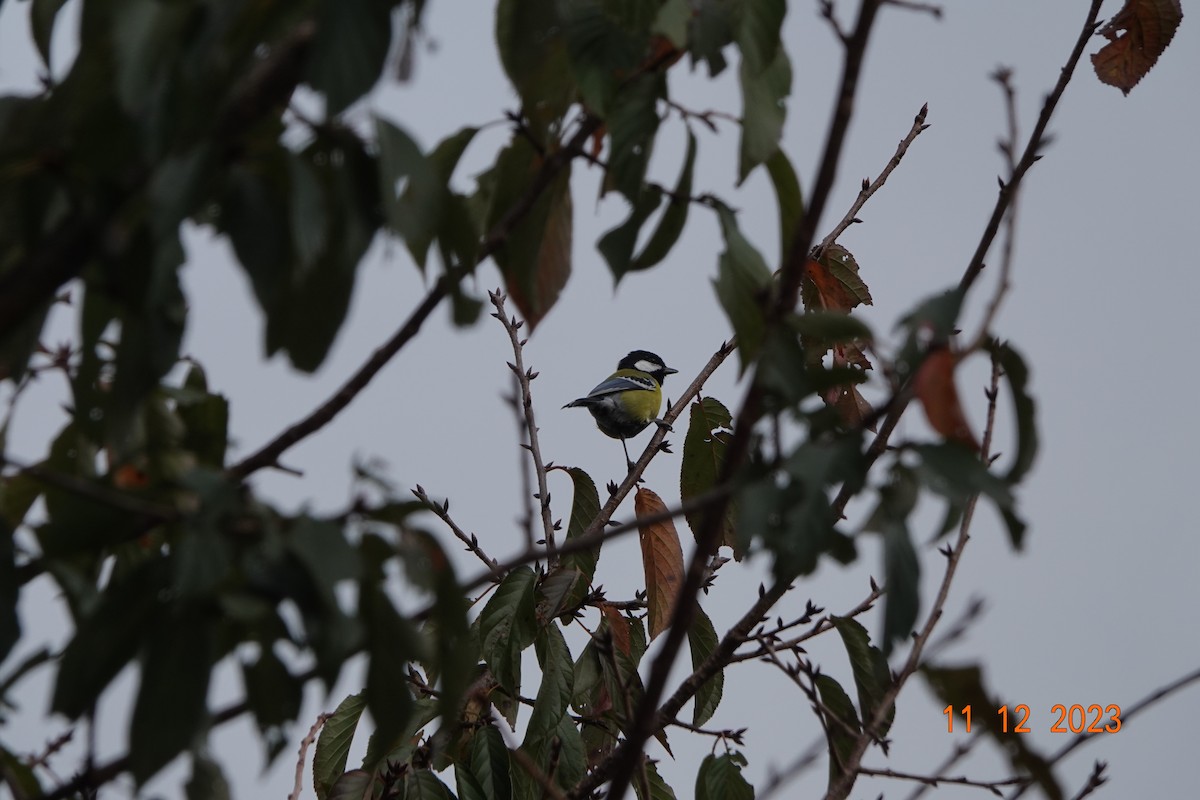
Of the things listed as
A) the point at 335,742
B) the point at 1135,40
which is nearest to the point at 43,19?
the point at 335,742

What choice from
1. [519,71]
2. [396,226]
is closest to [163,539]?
[396,226]

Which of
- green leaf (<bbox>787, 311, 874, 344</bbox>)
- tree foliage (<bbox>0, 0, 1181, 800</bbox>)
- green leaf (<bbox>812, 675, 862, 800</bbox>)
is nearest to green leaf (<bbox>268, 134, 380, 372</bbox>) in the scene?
tree foliage (<bbox>0, 0, 1181, 800</bbox>)

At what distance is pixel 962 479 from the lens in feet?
4.44

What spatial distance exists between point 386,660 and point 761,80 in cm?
94

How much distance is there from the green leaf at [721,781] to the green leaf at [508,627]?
457 mm

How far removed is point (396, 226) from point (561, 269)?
0.66m

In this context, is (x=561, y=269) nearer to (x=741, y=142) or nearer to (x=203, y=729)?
(x=741, y=142)

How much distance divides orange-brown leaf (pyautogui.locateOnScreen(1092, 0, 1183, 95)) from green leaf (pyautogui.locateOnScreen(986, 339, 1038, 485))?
1.71 metres

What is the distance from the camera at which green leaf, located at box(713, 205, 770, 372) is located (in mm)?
1678

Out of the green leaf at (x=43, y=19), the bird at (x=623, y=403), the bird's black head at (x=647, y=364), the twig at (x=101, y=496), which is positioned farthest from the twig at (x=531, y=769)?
the bird's black head at (x=647, y=364)

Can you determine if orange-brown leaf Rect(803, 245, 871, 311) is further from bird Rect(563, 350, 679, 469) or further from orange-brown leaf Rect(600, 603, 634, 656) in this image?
bird Rect(563, 350, 679, 469)

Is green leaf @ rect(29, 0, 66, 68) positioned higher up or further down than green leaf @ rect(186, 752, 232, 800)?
higher up

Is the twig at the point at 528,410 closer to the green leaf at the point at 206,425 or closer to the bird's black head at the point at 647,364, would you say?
the green leaf at the point at 206,425

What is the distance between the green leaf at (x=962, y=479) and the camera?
135 cm
